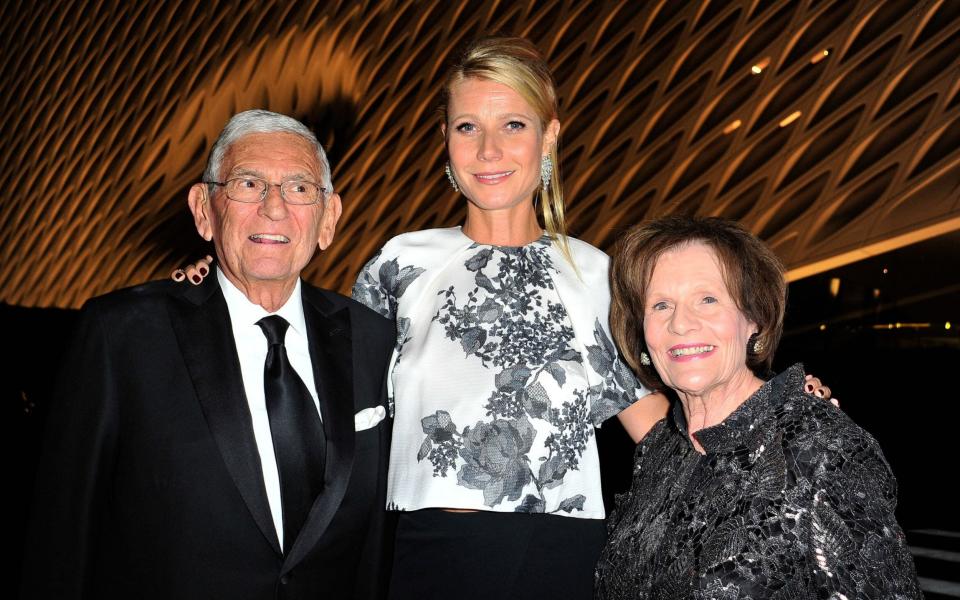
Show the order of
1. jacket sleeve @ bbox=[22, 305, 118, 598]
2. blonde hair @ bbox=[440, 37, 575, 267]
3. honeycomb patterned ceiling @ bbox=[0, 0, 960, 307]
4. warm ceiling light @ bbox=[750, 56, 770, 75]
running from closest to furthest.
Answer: jacket sleeve @ bbox=[22, 305, 118, 598] < blonde hair @ bbox=[440, 37, 575, 267] < honeycomb patterned ceiling @ bbox=[0, 0, 960, 307] < warm ceiling light @ bbox=[750, 56, 770, 75]

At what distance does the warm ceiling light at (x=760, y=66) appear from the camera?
1075 cm

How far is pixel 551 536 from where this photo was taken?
89.3 inches

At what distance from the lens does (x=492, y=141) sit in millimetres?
2426

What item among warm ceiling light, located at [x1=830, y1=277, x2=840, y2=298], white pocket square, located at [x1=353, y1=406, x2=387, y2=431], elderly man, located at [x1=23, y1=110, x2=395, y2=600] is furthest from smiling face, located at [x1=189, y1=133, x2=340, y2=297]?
warm ceiling light, located at [x1=830, y1=277, x2=840, y2=298]

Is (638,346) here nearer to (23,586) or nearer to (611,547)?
(611,547)

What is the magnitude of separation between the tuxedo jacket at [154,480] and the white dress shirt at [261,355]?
0.05 meters

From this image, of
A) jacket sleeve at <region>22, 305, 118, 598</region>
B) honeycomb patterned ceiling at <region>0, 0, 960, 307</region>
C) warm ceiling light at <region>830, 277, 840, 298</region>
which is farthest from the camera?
warm ceiling light at <region>830, 277, 840, 298</region>

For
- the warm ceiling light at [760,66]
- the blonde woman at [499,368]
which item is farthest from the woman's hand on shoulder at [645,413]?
the warm ceiling light at [760,66]

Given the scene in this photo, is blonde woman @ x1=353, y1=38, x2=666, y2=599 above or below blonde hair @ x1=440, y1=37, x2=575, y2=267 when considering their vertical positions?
below

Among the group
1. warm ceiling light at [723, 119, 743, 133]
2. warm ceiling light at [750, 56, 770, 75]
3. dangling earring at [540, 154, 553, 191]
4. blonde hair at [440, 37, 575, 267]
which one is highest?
warm ceiling light at [750, 56, 770, 75]

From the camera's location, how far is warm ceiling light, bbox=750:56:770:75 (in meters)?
10.8

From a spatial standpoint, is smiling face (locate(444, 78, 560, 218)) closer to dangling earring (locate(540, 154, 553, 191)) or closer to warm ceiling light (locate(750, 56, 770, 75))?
dangling earring (locate(540, 154, 553, 191))

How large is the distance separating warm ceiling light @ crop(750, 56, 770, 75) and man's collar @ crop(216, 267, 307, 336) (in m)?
9.70

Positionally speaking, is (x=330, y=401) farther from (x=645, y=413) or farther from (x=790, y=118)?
(x=790, y=118)
